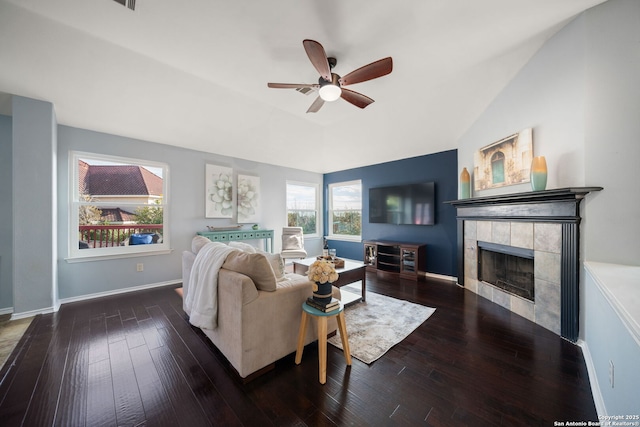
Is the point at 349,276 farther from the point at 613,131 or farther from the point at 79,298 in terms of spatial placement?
the point at 79,298

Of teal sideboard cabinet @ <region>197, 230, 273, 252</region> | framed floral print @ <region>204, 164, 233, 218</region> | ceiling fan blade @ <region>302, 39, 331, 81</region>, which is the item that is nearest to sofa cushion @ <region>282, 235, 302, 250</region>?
teal sideboard cabinet @ <region>197, 230, 273, 252</region>

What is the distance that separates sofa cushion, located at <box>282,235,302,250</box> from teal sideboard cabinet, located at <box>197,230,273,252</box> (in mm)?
323

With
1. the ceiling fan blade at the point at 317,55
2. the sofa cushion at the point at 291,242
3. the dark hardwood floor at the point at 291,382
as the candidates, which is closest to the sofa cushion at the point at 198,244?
the dark hardwood floor at the point at 291,382

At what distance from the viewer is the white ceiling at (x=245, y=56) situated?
6.33 ft

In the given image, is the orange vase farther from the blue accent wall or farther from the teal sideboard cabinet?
the teal sideboard cabinet

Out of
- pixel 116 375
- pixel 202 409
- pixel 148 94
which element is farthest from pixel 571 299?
pixel 148 94

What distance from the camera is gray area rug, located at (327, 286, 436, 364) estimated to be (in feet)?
6.79

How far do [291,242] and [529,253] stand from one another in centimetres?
405

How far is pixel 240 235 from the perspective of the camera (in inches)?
181

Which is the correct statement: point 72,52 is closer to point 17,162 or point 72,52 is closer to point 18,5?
point 18,5

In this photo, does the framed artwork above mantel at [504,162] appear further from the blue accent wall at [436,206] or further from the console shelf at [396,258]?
the console shelf at [396,258]

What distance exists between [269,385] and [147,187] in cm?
374

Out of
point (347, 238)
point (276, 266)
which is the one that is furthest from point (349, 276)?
point (347, 238)

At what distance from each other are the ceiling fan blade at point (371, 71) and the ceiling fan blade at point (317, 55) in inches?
8.7
